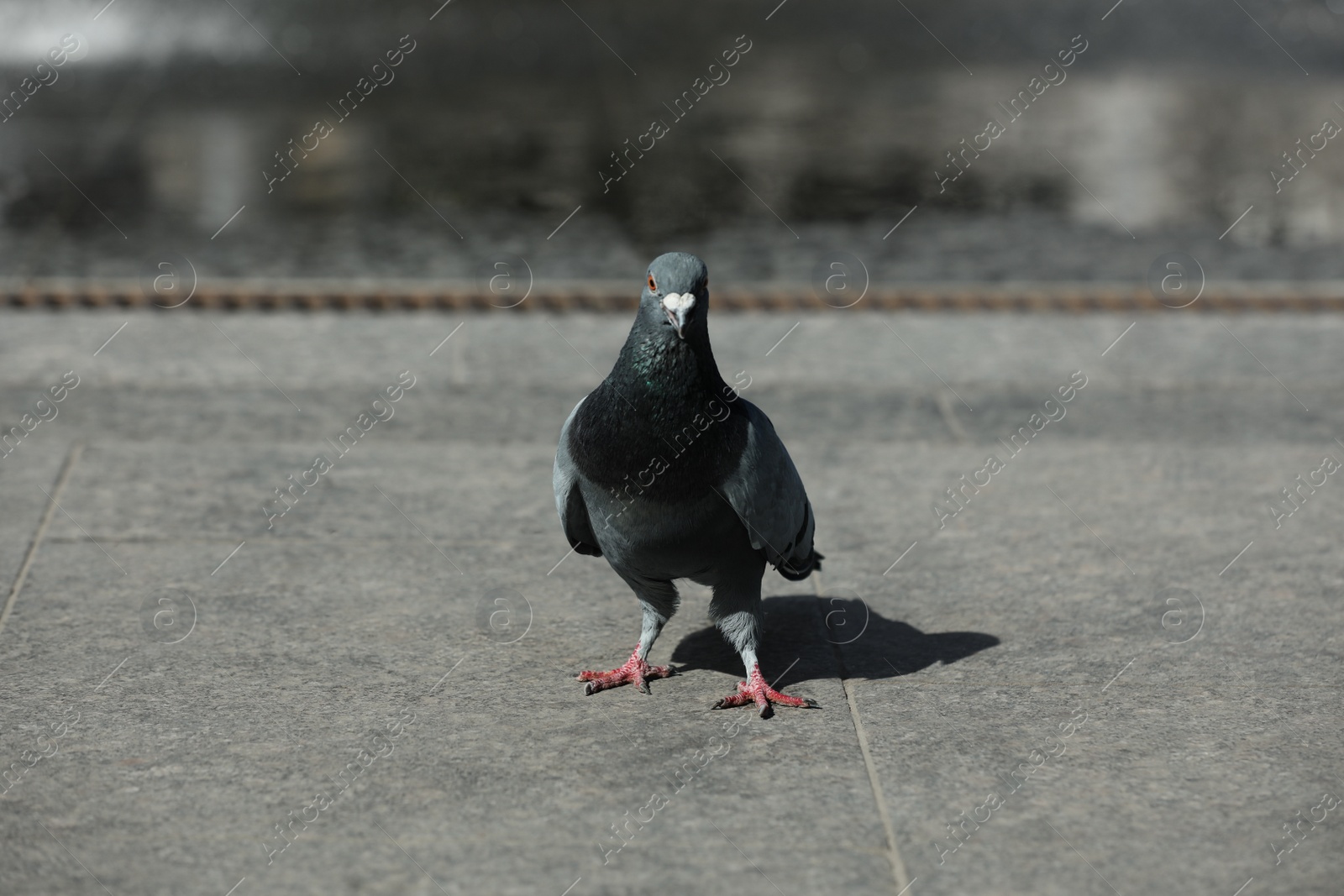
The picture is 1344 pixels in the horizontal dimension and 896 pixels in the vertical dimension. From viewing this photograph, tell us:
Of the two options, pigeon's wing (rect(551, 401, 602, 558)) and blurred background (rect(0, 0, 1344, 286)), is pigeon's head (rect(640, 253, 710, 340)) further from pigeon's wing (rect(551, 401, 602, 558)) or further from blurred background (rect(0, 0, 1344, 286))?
blurred background (rect(0, 0, 1344, 286))

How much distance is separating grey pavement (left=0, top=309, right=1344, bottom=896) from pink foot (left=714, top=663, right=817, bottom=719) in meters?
0.06

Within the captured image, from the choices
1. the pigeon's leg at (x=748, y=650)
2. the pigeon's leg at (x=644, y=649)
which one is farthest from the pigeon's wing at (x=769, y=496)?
the pigeon's leg at (x=644, y=649)

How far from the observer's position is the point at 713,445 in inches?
148

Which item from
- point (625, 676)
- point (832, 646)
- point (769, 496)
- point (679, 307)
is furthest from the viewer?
point (832, 646)

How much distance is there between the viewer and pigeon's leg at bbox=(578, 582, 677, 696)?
407cm

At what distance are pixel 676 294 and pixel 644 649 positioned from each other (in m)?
1.12

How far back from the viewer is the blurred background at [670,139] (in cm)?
866

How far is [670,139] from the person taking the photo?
1139 centimetres

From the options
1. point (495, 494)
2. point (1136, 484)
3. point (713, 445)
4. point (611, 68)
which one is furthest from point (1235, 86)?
point (713, 445)

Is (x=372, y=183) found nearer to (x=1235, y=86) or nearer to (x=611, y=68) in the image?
(x=611, y=68)

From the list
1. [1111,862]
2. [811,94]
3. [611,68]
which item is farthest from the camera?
[611,68]

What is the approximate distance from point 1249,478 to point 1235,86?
9.08 metres

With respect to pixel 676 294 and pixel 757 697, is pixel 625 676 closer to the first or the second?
pixel 757 697

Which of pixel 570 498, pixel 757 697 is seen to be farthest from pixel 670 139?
pixel 757 697
